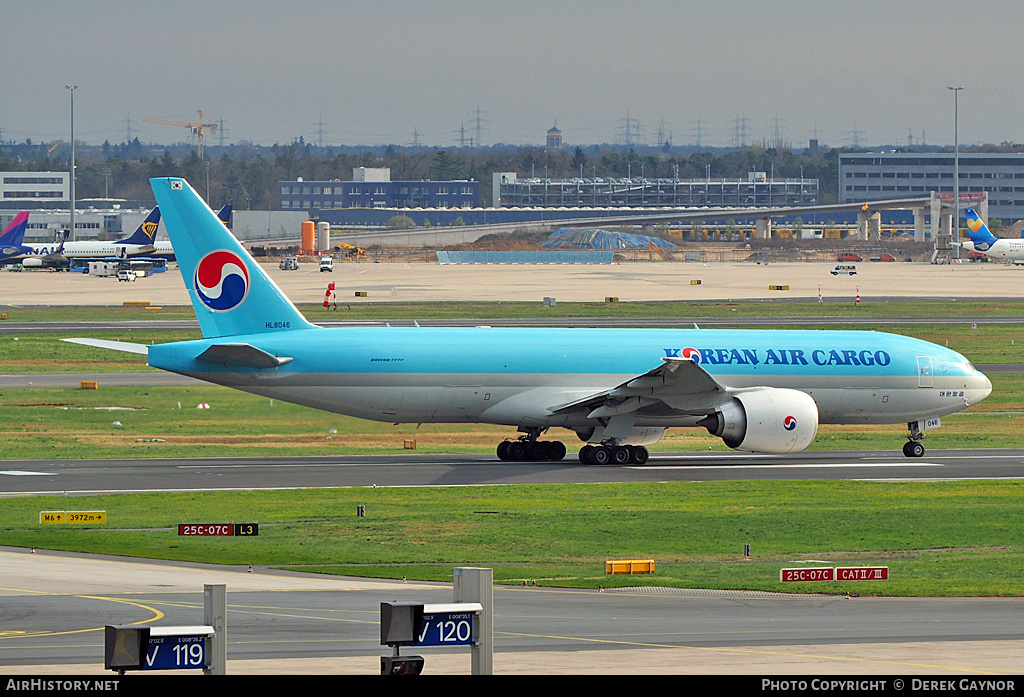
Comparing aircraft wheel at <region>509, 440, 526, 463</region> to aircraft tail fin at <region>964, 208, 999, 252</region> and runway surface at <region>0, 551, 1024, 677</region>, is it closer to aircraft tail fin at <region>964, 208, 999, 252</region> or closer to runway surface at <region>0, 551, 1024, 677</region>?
runway surface at <region>0, 551, 1024, 677</region>

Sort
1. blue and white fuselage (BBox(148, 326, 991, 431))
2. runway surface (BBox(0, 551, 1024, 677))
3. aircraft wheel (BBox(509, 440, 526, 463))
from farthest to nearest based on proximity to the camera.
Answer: aircraft wheel (BBox(509, 440, 526, 463)), blue and white fuselage (BBox(148, 326, 991, 431)), runway surface (BBox(0, 551, 1024, 677))

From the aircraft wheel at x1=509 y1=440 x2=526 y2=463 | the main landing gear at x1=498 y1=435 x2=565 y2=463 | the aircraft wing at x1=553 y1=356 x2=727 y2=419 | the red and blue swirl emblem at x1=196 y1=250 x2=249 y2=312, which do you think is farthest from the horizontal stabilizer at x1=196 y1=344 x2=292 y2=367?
the aircraft wing at x1=553 y1=356 x2=727 y2=419

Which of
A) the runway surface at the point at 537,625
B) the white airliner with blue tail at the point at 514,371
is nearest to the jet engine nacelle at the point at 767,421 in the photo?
the white airliner with blue tail at the point at 514,371

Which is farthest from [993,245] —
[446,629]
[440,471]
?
[446,629]

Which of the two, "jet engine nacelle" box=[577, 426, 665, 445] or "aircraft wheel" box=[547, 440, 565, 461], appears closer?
"jet engine nacelle" box=[577, 426, 665, 445]

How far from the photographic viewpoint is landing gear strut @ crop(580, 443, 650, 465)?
133 feet

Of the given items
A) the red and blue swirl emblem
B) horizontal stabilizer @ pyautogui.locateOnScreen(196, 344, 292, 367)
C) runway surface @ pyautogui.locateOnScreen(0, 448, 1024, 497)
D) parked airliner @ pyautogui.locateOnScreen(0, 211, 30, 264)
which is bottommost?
runway surface @ pyautogui.locateOnScreen(0, 448, 1024, 497)

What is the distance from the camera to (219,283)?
39656 millimetres

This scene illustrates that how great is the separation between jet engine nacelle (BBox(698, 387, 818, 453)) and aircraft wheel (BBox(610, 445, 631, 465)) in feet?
8.87

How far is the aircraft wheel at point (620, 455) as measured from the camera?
4044cm

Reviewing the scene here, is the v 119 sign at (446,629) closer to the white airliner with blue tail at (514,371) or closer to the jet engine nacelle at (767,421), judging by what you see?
the white airliner with blue tail at (514,371)

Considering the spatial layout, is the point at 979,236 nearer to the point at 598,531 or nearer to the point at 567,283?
the point at 567,283

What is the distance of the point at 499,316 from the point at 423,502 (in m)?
57.8

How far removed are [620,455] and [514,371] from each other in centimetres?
391
